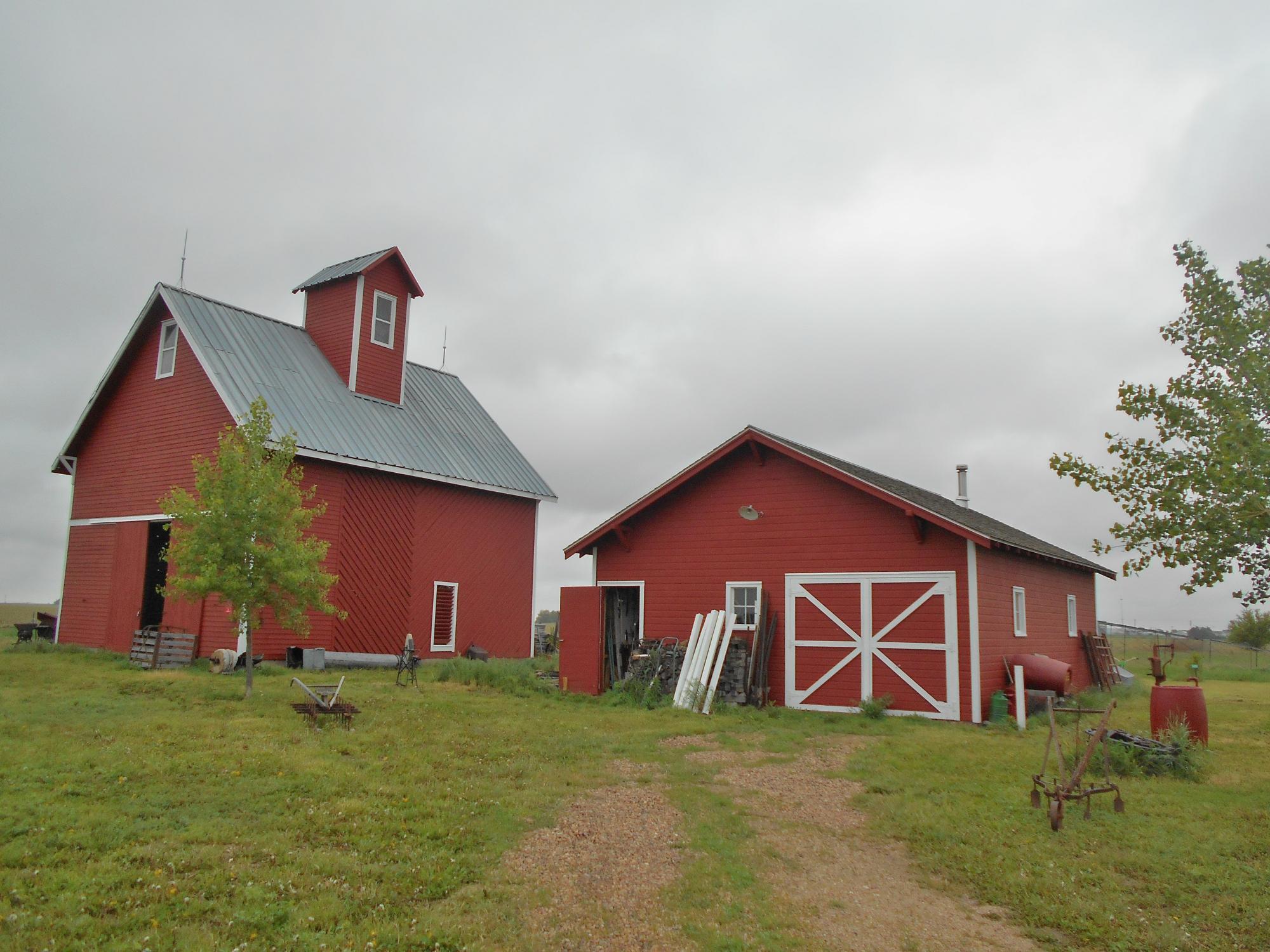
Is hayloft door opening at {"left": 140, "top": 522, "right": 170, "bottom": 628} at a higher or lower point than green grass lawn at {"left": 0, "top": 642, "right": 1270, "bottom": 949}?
higher

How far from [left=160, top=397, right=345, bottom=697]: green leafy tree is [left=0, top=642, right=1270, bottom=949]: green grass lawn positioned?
1.91 m

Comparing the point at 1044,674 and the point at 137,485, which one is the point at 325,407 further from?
the point at 1044,674

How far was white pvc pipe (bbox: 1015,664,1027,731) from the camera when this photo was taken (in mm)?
15664

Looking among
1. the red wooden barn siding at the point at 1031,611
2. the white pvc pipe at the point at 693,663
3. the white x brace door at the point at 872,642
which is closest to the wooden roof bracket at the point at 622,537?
the white pvc pipe at the point at 693,663

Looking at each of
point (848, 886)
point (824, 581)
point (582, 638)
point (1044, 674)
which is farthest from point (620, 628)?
point (848, 886)

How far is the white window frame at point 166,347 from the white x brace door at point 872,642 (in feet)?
51.4

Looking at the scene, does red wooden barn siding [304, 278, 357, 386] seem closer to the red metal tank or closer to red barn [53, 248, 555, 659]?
red barn [53, 248, 555, 659]

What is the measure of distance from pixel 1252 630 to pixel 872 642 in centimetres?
3185

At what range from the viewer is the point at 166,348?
75.4ft

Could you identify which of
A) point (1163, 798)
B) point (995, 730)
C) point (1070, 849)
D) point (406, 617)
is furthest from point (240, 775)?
point (406, 617)

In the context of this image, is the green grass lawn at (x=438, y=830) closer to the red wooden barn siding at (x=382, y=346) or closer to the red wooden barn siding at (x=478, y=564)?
the red wooden barn siding at (x=478, y=564)

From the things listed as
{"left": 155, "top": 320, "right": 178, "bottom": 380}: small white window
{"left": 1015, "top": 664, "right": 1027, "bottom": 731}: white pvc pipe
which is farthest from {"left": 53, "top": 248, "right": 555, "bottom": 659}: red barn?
{"left": 1015, "top": 664, "right": 1027, "bottom": 731}: white pvc pipe

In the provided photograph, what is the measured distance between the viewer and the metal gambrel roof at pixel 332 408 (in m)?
21.6

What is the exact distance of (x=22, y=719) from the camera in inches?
488
